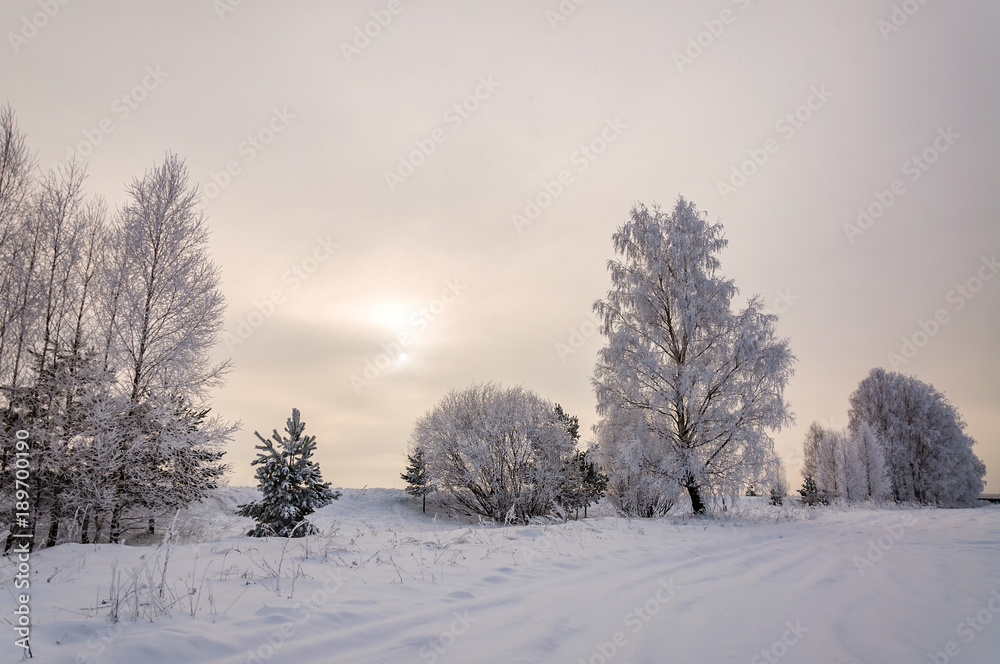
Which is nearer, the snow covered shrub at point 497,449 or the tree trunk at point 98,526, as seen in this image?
the tree trunk at point 98,526

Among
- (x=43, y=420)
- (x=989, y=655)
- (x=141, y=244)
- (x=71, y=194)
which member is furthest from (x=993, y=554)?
(x=71, y=194)

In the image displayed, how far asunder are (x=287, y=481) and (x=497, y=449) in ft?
30.8

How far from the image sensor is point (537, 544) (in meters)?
8.11

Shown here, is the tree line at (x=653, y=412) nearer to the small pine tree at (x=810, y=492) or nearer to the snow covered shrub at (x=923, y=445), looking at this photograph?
the small pine tree at (x=810, y=492)

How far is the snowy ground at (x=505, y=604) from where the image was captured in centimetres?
316

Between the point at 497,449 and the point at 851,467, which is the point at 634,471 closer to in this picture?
the point at 497,449

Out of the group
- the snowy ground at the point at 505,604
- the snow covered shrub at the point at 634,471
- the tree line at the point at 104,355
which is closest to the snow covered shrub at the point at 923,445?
the snow covered shrub at the point at 634,471

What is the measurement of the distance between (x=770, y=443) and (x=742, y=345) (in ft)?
10.9

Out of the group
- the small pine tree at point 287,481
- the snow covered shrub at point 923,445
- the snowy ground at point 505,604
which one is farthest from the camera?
the snow covered shrub at point 923,445

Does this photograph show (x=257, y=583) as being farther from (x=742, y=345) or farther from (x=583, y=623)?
(x=742, y=345)

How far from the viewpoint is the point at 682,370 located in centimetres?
1700

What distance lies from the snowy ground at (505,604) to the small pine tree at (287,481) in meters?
8.55

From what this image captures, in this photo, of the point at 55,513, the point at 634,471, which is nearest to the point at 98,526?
the point at 55,513

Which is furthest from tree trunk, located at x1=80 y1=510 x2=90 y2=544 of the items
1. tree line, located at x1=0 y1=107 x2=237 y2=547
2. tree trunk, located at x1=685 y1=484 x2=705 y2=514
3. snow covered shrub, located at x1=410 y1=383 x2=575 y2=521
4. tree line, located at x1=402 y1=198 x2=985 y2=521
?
tree trunk, located at x1=685 y1=484 x2=705 y2=514
